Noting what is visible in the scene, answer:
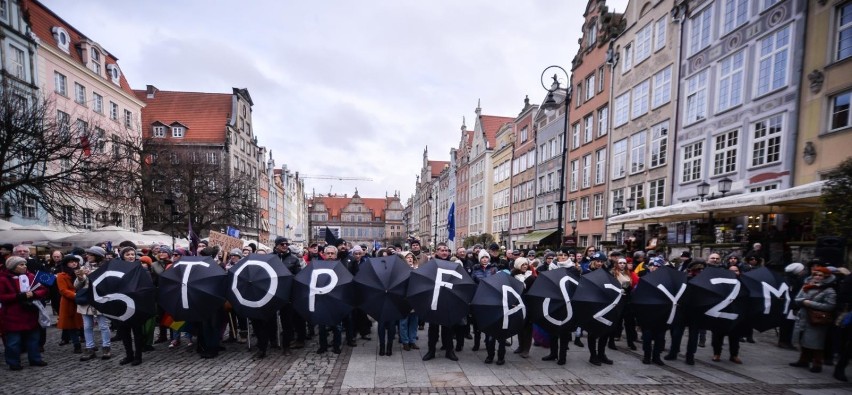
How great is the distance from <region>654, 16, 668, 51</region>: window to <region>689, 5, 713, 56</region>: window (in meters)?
1.71

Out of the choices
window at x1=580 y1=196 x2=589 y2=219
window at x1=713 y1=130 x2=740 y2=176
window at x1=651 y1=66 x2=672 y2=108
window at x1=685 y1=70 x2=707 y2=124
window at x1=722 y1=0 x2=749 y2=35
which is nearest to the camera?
window at x1=722 y1=0 x2=749 y2=35

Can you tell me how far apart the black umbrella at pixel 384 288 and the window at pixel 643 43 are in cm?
2232

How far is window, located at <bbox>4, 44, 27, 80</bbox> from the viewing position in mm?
21938

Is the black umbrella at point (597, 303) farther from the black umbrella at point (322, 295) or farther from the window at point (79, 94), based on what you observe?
the window at point (79, 94)

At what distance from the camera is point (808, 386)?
6008 mm

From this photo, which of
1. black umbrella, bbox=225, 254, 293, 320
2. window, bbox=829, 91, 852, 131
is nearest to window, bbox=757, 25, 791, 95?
window, bbox=829, 91, 852, 131

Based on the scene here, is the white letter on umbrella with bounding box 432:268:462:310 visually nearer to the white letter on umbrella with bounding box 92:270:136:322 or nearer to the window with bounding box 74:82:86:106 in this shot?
the white letter on umbrella with bounding box 92:270:136:322

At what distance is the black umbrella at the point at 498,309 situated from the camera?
626 cm

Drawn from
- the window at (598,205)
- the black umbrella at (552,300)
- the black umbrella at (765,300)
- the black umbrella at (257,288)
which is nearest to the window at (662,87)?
the window at (598,205)

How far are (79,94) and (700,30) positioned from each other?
38.6m

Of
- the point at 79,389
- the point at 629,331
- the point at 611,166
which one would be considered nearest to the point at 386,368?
the point at 79,389

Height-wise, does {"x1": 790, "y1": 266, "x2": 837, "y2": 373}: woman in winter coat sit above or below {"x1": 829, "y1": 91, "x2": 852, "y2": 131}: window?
below

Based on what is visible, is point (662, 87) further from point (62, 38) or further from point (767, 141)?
point (62, 38)

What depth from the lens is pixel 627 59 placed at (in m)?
24.5
